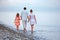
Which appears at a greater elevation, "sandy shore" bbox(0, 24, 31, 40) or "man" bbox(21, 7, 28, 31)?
"man" bbox(21, 7, 28, 31)

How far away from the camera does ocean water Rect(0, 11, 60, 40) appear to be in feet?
20.7

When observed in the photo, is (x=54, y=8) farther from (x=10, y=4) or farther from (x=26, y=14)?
(x=10, y=4)

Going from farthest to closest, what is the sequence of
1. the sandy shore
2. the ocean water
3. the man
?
1. the man
2. the ocean water
3. the sandy shore

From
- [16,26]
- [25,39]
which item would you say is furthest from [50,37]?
[16,26]

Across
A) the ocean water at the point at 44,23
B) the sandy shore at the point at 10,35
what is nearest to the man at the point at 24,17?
the ocean water at the point at 44,23

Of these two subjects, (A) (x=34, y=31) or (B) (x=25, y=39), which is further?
(A) (x=34, y=31)

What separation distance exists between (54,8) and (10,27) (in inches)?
57.9

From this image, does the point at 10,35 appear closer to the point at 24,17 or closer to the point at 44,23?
the point at 24,17

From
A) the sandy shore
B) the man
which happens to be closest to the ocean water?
the man

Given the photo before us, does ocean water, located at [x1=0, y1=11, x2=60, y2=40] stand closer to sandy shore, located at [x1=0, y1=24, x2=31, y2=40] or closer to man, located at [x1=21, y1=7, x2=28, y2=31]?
man, located at [x1=21, y1=7, x2=28, y2=31]

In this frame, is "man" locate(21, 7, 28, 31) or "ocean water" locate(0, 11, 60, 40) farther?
"man" locate(21, 7, 28, 31)

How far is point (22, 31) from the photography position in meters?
6.57

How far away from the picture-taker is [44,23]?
22.1 feet

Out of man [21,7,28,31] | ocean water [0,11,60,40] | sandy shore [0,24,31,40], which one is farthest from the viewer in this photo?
man [21,7,28,31]
